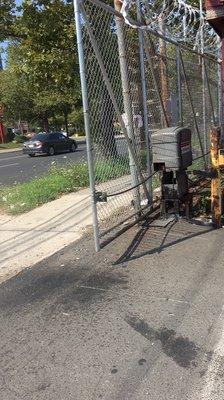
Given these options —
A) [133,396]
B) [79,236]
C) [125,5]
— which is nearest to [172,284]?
[133,396]

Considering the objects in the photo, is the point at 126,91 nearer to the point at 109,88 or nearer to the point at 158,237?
the point at 109,88

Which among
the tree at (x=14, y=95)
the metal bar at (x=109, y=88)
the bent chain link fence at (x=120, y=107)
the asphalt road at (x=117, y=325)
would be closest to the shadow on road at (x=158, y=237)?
the asphalt road at (x=117, y=325)

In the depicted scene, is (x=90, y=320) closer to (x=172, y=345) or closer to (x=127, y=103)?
(x=172, y=345)

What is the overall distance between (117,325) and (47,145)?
82.3ft

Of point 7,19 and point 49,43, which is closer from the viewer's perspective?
point 49,43

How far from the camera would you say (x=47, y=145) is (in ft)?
92.5

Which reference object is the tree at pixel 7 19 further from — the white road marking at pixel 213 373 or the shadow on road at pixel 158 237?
the white road marking at pixel 213 373

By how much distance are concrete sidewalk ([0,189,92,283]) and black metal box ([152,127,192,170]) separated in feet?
4.97

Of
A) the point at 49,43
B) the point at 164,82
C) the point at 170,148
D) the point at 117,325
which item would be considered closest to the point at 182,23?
the point at 164,82

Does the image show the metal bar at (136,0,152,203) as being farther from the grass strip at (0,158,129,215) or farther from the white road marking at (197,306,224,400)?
the white road marking at (197,306,224,400)

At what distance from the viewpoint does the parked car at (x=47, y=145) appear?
90.9 ft

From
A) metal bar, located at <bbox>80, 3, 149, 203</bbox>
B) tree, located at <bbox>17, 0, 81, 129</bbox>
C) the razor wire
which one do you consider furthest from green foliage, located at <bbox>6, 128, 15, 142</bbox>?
metal bar, located at <bbox>80, 3, 149, 203</bbox>

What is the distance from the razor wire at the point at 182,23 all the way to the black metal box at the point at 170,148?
2344 mm

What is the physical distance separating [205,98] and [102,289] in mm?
7650
